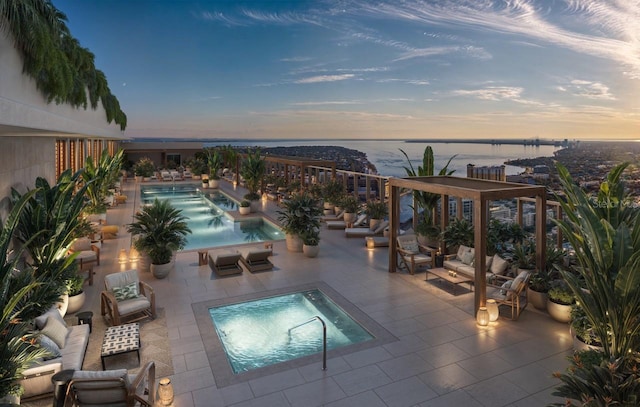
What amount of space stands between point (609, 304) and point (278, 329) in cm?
549

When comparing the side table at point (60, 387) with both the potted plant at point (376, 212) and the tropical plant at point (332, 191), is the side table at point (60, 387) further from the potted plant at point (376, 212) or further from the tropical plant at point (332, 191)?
the tropical plant at point (332, 191)

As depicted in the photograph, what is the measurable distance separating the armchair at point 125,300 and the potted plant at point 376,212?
9.19 metres

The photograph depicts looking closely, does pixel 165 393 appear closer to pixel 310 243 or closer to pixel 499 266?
pixel 499 266

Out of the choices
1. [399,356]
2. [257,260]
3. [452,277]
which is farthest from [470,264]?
[257,260]

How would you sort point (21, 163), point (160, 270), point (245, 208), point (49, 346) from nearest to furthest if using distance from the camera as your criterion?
point (49, 346) < point (21, 163) < point (160, 270) < point (245, 208)

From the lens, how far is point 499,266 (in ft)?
30.2

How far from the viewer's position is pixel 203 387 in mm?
5727

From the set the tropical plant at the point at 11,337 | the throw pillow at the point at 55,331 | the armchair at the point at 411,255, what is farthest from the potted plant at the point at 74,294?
the armchair at the point at 411,255

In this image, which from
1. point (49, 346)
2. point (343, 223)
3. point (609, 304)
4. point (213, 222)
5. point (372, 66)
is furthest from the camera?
point (372, 66)

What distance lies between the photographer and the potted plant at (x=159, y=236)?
10.6 metres

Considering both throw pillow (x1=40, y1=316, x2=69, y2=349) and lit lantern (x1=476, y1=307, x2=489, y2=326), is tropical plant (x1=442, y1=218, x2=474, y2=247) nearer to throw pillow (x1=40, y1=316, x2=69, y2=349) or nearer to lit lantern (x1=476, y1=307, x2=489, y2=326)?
lit lantern (x1=476, y1=307, x2=489, y2=326)

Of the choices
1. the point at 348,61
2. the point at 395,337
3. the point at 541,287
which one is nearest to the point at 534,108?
the point at 541,287

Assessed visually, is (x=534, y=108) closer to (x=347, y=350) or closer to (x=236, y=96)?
(x=347, y=350)

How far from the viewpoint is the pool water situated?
6.85 metres
